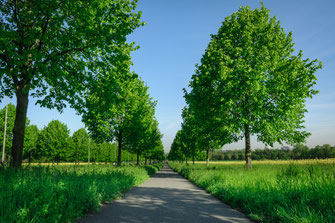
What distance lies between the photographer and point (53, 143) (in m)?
50.3

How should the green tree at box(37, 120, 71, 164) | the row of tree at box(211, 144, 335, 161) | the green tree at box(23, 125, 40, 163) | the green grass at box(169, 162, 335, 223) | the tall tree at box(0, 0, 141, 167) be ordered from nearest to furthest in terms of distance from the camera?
the green grass at box(169, 162, 335, 223), the tall tree at box(0, 0, 141, 167), the row of tree at box(211, 144, 335, 161), the green tree at box(23, 125, 40, 163), the green tree at box(37, 120, 71, 164)

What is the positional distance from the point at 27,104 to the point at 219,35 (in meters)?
14.6

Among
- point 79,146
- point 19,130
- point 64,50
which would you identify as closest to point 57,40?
point 64,50

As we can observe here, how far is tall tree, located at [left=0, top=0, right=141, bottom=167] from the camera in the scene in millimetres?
7336

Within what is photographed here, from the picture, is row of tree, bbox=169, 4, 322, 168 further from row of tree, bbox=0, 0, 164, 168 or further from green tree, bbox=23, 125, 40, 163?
green tree, bbox=23, 125, 40, 163

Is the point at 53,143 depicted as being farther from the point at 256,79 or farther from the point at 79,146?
the point at 256,79

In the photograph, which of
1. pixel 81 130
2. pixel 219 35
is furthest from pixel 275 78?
pixel 81 130

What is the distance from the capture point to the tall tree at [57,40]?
289 inches

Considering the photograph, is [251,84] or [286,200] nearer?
[286,200]

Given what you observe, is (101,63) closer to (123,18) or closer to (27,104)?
(123,18)

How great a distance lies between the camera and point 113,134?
20922mm

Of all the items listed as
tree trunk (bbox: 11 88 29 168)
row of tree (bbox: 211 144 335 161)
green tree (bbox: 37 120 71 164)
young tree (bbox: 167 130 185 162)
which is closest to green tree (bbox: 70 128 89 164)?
green tree (bbox: 37 120 71 164)

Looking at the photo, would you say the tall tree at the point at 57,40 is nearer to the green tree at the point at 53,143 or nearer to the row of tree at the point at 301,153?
the row of tree at the point at 301,153

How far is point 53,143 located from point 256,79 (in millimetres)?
50680
